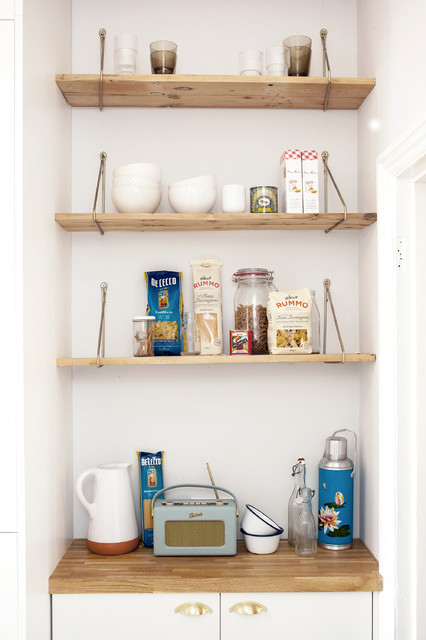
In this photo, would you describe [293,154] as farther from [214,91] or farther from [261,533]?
[261,533]

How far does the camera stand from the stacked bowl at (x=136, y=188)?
2.05 m

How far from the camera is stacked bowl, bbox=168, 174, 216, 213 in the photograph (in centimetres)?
207

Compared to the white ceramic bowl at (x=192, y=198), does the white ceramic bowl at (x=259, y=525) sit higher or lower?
lower

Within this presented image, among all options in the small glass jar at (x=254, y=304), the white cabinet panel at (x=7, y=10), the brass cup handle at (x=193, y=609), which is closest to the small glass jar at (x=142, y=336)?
the small glass jar at (x=254, y=304)

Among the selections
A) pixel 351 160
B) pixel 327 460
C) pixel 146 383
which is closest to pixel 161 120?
pixel 351 160

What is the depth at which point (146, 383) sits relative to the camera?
2.26 metres

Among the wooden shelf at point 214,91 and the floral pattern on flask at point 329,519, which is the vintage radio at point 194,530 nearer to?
the floral pattern on flask at point 329,519

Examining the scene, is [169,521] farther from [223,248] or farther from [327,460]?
[223,248]

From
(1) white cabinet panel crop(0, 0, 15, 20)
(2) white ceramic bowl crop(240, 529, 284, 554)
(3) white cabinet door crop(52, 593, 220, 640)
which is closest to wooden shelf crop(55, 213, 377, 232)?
(1) white cabinet panel crop(0, 0, 15, 20)

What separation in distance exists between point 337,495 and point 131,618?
72cm

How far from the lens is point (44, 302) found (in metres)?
1.90

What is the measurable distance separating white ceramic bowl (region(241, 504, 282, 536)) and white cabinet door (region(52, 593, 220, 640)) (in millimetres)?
252

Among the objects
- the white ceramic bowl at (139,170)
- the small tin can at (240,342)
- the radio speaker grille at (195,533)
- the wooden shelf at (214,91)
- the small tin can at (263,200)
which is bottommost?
the radio speaker grille at (195,533)

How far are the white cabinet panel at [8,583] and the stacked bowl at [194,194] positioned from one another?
1067 mm
